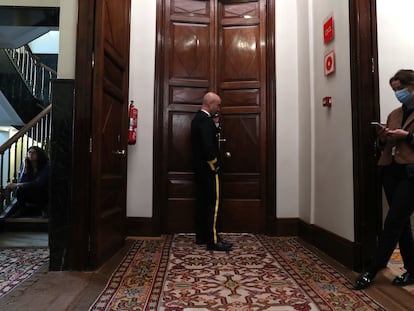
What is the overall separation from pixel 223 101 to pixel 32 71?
215 inches

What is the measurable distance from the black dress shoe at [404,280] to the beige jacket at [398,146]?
72cm

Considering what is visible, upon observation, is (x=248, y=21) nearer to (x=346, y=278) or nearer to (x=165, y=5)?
(x=165, y=5)

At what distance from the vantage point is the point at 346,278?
7.09ft

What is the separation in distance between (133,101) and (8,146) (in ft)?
5.25

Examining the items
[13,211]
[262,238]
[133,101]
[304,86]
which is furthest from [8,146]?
[304,86]

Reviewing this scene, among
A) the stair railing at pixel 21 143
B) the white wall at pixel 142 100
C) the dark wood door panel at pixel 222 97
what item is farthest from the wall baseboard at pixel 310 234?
the stair railing at pixel 21 143

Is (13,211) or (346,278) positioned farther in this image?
(13,211)

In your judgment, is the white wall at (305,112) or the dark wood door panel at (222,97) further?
the dark wood door panel at (222,97)

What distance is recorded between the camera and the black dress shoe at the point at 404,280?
2020 mm

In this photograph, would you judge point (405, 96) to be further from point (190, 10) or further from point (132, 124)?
point (190, 10)

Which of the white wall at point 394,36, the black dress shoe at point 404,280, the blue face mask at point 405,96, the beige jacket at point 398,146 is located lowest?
the black dress shoe at point 404,280

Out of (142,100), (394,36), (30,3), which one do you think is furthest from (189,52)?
(394,36)

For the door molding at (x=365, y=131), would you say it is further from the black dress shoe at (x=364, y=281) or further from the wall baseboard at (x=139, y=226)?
the wall baseboard at (x=139, y=226)

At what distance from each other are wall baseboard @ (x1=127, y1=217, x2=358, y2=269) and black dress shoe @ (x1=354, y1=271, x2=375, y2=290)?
0.95 feet
